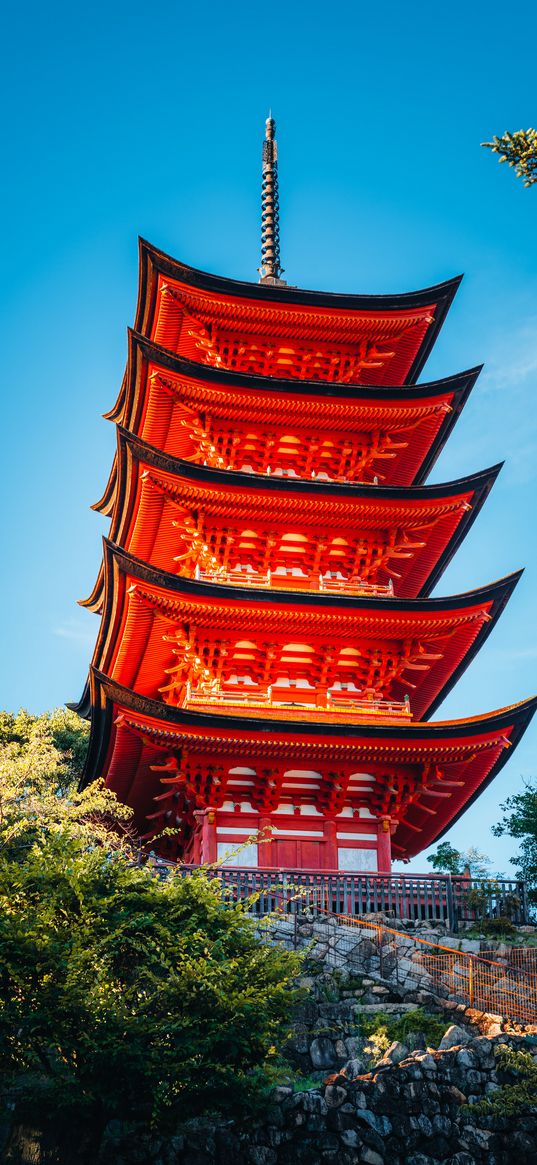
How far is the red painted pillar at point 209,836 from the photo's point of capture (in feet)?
77.1

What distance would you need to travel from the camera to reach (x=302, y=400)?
29.0m

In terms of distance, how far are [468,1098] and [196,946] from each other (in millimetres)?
4574

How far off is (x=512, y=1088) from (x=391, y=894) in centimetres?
601

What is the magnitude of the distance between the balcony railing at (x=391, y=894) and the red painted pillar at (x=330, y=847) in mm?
1954

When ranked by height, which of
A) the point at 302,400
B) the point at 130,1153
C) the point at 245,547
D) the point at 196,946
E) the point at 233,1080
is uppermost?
the point at 302,400

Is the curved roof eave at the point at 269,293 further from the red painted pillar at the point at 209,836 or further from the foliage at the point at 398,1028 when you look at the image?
the foliage at the point at 398,1028

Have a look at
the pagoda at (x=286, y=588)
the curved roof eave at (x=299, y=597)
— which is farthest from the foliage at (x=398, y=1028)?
the curved roof eave at (x=299, y=597)

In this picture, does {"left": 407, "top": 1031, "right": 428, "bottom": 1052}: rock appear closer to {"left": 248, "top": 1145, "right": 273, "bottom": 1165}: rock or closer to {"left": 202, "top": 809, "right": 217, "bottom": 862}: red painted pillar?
{"left": 248, "top": 1145, "right": 273, "bottom": 1165}: rock

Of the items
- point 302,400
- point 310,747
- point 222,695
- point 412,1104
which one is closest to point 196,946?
point 412,1104

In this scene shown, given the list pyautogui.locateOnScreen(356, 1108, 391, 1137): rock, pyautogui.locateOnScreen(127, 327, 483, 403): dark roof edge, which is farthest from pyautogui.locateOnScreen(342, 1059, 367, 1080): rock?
pyautogui.locateOnScreen(127, 327, 483, 403): dark roof edge

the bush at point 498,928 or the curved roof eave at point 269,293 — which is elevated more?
the curved roof eave at point 269,293

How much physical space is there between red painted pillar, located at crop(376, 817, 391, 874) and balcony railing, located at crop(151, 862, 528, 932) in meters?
2.19

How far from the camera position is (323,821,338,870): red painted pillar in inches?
949

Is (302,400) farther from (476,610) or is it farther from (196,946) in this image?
(196,946)
